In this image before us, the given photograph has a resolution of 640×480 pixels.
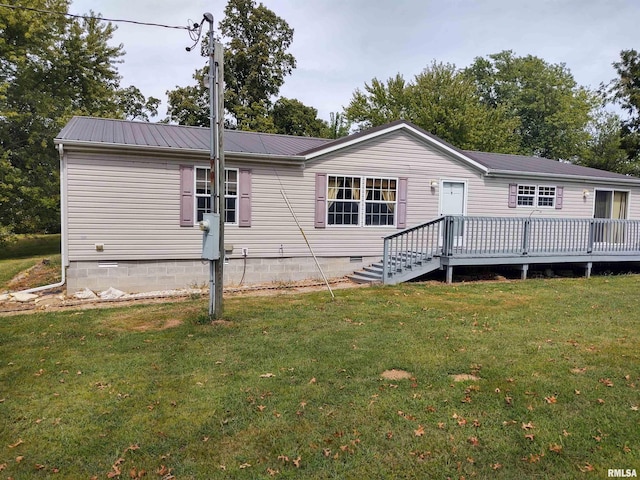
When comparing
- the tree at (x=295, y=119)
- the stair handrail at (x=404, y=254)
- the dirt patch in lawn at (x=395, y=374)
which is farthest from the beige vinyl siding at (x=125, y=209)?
the tree at (x=295, y=119)

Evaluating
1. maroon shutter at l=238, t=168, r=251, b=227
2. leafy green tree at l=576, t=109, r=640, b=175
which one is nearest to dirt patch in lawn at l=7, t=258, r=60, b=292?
maroon shutter at l=238, t=168, r=251, b=227

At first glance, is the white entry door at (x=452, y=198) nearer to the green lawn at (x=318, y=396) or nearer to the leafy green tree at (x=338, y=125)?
the green lawn at (x=318, y=396)

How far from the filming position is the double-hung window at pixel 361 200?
1103 cm

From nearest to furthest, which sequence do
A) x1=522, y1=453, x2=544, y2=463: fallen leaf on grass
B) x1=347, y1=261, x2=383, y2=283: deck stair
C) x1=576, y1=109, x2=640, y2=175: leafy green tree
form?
x1=522, y1=453, x2=544, y2=463: fallen leaf on grass, x1=347, y1=261, x2=383, y2=283: deck stair, x1=576, y1=109, x2=640, y2=175: leafy green tree

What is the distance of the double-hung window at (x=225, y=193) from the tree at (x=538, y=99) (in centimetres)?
3009

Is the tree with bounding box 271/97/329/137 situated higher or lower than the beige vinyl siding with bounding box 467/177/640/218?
higher

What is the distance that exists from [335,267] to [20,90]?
1924 cm

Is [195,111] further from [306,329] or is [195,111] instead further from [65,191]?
[306,329]

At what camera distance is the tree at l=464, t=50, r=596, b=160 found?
34.6 m

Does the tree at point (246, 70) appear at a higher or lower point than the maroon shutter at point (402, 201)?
higher

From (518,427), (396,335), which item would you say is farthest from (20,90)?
(518,427)
